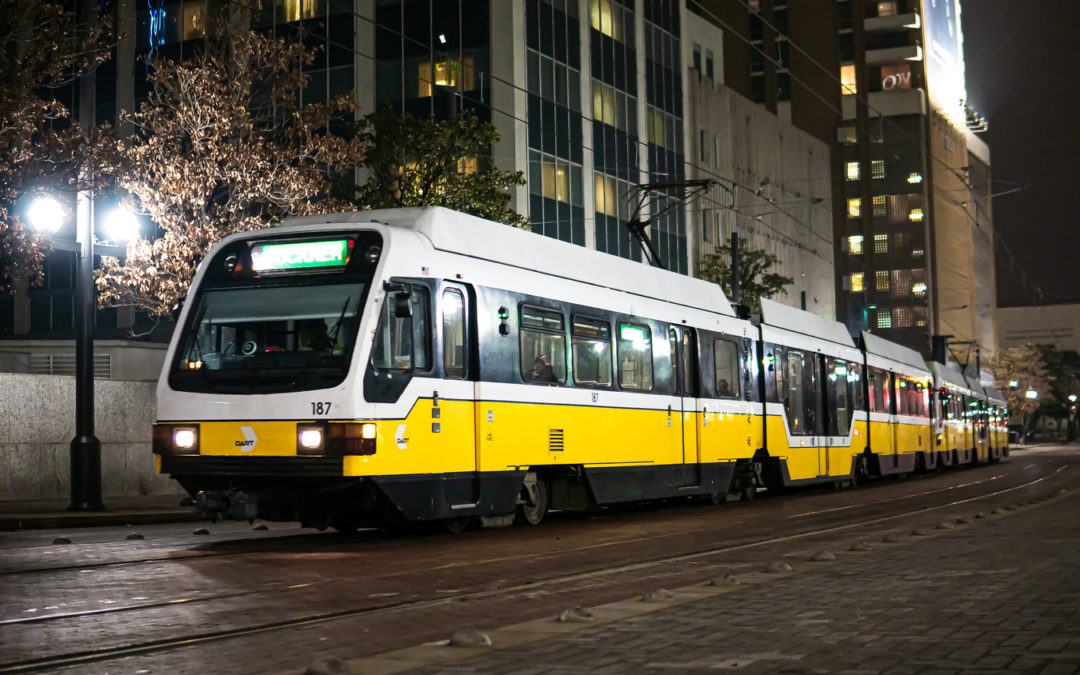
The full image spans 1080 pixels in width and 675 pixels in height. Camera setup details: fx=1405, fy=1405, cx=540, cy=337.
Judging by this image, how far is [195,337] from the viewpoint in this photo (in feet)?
47.0

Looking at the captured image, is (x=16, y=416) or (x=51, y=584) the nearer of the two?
(x=51, y=584)

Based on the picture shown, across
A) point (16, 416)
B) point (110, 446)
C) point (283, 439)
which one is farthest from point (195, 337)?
point (110, 446)

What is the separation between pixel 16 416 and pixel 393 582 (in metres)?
14.7

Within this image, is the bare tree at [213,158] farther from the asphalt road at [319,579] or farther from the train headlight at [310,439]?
the train headlight at [310,439]

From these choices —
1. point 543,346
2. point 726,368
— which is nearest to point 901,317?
point 726,368

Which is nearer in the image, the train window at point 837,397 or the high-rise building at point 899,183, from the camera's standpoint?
the train window at point 837,397

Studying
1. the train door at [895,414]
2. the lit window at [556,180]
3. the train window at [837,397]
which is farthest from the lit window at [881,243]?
the train window at [837,397]

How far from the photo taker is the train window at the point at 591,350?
17.4 meters

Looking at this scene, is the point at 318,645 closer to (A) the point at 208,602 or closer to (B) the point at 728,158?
(A) the point at 208,602

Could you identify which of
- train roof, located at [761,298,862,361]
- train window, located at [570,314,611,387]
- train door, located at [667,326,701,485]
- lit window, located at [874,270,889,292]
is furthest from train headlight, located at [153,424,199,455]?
lit window, located at [874,270,889,292]

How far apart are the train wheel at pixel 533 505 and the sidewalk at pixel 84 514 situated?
5.72 metres

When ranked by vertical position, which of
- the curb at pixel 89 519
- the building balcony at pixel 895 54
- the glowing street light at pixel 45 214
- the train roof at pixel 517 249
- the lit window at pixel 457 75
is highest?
the building balcony at pixel 895 54

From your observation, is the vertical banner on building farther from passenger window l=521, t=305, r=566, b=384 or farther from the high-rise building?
passenger window l=521, t=305, r=566, b=384

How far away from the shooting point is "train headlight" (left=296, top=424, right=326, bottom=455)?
1332cm
